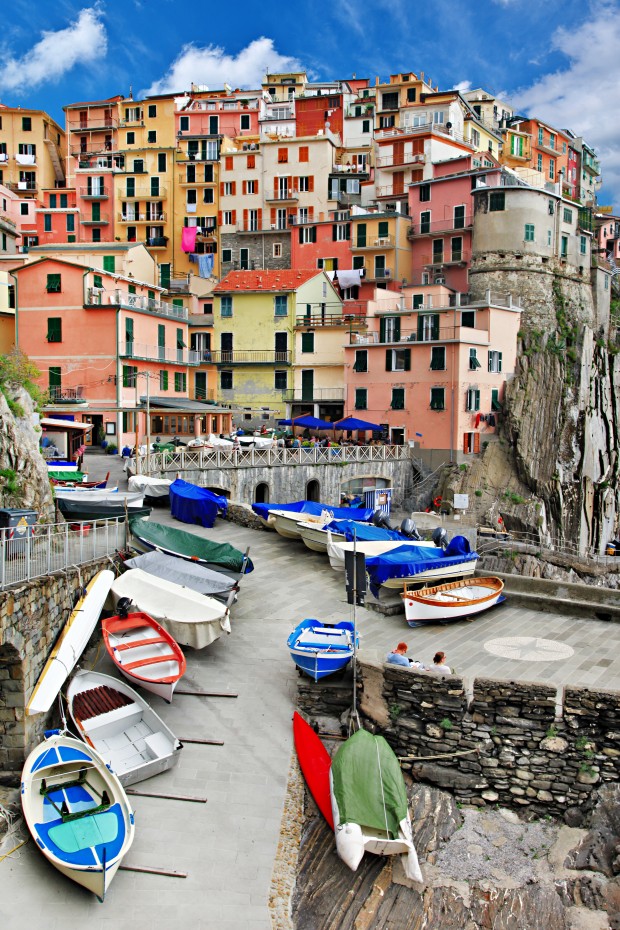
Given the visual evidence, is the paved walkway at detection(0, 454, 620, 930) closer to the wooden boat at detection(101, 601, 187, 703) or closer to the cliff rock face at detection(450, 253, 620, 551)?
the wooden boat at detection(101, 601, 187, 703)

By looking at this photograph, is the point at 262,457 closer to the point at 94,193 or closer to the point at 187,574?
the point at 187,574

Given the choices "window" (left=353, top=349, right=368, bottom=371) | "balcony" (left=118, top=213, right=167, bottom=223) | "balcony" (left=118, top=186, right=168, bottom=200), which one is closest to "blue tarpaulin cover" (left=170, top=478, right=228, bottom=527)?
"window" (left=353, top=349, right=368, bottom=371)

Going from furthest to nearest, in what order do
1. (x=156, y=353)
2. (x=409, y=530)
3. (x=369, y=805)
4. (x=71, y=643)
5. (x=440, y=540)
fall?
1. (x=156, y=353)
2. (x=409, y=530)
3. (x=440, y=540)
4. (x=71, y=643)
5. (x=369, y=805)

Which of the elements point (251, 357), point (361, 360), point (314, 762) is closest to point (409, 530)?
point (314, 762)

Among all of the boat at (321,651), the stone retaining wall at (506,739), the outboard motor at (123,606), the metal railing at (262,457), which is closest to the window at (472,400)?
the metal railing at (262,457)

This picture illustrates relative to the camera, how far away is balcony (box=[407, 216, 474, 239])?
50625 millimetres

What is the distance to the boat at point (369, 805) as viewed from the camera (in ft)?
32.9

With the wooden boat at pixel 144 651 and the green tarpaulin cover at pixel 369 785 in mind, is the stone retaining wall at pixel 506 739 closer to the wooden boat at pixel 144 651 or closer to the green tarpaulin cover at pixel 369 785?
the green tarpaulin cover at pixel 369 785

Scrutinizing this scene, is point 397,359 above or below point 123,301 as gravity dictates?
below

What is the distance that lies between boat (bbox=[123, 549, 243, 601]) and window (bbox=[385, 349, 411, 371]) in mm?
28808

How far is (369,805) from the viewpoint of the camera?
10500mm

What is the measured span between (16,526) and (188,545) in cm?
572

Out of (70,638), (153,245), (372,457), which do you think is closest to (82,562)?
(70,638)

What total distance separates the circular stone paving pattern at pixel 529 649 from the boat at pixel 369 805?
386 cm
